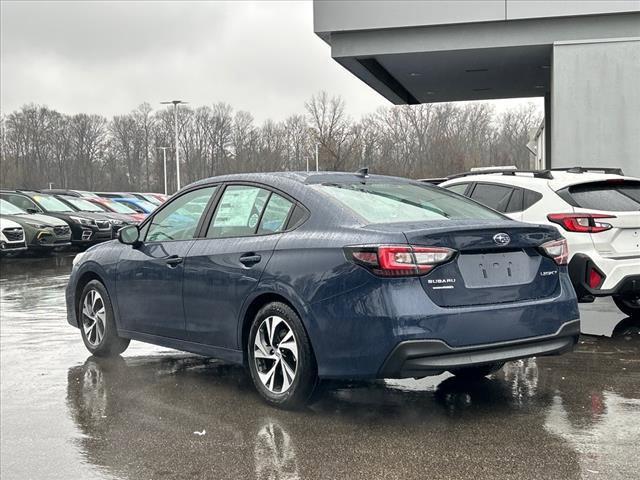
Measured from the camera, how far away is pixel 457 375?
18.8ft

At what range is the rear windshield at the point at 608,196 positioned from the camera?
7279mm

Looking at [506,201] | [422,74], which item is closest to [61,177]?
[422,74]

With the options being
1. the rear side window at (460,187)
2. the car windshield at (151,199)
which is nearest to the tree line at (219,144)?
the car windshield at (151,199)

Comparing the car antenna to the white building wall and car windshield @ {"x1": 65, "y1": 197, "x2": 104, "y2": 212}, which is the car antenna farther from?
car windshield @ {"x1": 65, "y1": 197, "x2": 104, "y2": 212}

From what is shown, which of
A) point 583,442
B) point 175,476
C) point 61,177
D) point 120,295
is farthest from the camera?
point 61,177

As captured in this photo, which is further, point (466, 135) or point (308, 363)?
point (466, 135)

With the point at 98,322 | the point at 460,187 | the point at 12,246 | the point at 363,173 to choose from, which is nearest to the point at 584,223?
the point at 460,187

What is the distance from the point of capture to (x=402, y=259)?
4340 millimetres

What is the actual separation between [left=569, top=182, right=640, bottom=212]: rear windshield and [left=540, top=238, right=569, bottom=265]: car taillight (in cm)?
247

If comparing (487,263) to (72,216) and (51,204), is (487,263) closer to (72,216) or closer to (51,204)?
(72,216)

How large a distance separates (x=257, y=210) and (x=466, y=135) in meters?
74.9

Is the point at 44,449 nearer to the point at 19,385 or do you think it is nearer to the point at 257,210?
the point at 19,385

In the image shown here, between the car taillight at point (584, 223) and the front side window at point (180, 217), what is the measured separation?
3458 mm

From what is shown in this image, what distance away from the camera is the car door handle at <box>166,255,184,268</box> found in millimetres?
5754
